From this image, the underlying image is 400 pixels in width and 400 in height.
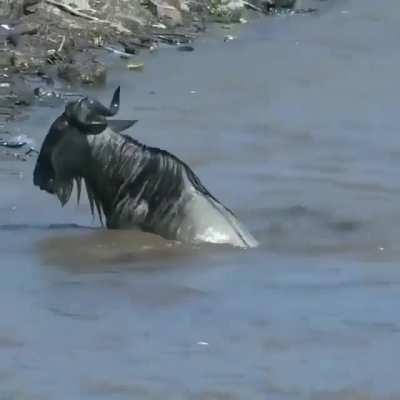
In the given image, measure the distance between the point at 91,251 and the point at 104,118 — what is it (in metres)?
0.81

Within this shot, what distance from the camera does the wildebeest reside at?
8758mm

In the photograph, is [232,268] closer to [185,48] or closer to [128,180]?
[128,180]

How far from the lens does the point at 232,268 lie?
811cm

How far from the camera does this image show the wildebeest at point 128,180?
28.7 feet

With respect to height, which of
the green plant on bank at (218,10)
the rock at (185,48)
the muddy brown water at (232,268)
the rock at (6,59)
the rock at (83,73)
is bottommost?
the green plant on bank at (218,10)

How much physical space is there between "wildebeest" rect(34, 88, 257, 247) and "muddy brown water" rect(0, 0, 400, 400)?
15cm

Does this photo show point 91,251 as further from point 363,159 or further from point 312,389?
point 363,159

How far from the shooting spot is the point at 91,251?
8.48 m

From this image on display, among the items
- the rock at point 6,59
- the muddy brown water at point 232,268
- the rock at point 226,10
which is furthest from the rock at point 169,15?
the rock at point 6,59

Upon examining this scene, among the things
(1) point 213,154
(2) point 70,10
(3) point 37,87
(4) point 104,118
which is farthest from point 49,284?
(2) point 70,10

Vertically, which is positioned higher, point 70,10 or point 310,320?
point 310,320

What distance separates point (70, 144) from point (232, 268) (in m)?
1.32

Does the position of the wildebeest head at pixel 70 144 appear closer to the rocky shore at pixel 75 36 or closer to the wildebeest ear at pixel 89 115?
the wildebeest ear at pixel 89 115

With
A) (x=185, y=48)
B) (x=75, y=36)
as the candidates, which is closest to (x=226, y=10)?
(x=185, y=48)
